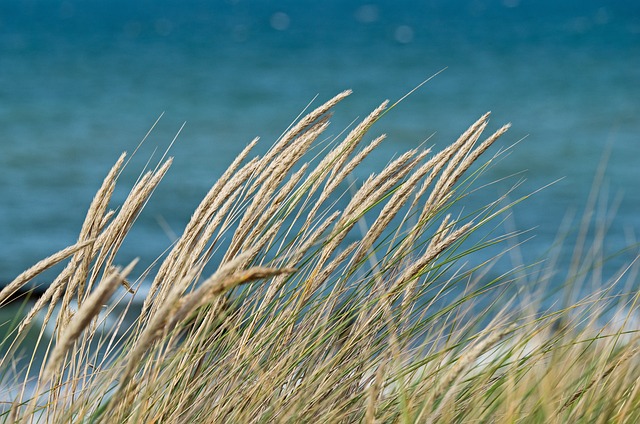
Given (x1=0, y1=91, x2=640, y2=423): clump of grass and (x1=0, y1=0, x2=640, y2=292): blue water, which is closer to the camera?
(x1=0, y1=91, x2=640, y2=423): clump of grass

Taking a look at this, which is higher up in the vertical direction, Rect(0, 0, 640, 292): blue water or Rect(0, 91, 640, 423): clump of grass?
Rect(0, 0, 640, 292): blue water

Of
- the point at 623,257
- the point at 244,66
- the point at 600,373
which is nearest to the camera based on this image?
the point at 600,373

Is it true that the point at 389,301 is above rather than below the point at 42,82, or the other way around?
below

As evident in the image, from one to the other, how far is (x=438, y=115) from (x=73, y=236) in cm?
741

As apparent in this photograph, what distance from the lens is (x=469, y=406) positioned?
1324mm

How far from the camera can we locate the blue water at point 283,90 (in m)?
10.3

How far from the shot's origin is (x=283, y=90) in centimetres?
1719

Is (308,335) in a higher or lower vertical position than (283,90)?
lower

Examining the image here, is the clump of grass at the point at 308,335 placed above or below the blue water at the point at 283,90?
below

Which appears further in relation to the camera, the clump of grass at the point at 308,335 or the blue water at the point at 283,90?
the blue water at the point at 283,90

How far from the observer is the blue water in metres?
10.3

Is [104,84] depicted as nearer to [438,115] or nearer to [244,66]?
[244,66]

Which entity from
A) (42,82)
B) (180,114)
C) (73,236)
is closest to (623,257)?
(73,236)

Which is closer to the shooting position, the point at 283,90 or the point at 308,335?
the point at 308,335
